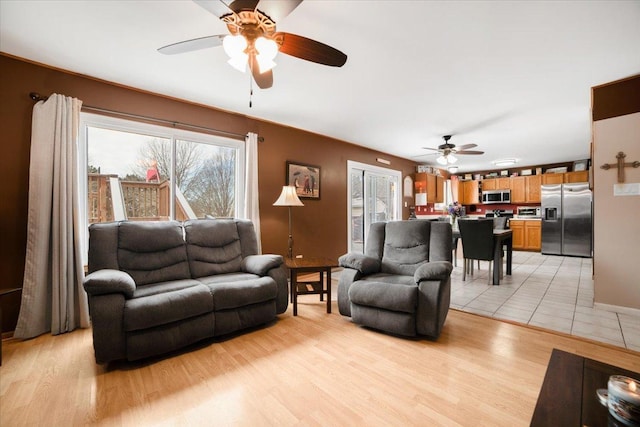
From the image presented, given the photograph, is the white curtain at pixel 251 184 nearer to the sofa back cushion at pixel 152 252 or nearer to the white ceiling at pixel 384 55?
the white ceiling at pixel 384 55

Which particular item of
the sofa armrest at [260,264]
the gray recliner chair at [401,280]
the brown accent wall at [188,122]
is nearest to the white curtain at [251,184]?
the brown accent wall at [188,122]

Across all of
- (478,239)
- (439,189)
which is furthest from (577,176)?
(478,239)

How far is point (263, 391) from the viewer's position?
5.46 feet

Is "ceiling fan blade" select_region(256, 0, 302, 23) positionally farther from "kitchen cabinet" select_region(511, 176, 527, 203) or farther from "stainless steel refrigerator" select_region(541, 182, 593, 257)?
"kitchen cabinet" select_region(511, 176, 527, 203)

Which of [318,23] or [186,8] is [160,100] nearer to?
[186,8]

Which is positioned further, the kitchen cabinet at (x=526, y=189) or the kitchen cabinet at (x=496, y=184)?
the kitchen cabinet at (x=496, y=184)

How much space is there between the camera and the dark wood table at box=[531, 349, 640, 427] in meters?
0.93

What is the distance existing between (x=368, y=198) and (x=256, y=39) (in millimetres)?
4695

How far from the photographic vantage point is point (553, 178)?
23.4 feet

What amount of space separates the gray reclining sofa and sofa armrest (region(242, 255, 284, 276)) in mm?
10

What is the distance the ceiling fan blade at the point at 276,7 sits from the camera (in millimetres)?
1370

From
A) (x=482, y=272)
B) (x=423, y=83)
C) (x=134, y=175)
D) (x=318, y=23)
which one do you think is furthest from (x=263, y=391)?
(x=482, y=272)

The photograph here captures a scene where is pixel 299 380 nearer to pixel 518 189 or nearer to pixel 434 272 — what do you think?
pixel 434 272

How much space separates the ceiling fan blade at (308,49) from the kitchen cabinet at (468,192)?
8.19m
